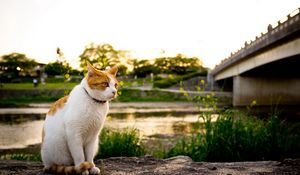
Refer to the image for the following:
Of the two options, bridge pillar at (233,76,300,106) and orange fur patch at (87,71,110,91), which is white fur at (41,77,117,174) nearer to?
orange fur patch at (87,71,110,91)

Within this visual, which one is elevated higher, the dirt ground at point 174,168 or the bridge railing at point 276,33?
the bridge railing at point 276,33

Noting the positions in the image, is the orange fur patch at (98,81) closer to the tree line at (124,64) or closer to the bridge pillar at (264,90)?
the bridge pillar at (264,90)

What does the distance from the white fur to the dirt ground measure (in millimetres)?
415

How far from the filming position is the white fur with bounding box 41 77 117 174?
3.17 m

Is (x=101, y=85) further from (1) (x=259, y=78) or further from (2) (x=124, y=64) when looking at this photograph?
(2) (x=124, y=64)

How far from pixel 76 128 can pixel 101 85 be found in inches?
19.3

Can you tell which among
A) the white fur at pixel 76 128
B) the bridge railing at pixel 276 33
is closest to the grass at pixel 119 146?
the white fur at pixel 76 128

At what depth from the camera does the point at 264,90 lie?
30094 millimetres

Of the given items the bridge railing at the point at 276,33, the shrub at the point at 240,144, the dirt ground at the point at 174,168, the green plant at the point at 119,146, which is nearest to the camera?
the dirt ground at the point at 174,168

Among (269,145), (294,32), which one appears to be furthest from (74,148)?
(294,32)

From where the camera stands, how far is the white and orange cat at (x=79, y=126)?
3.17 meters

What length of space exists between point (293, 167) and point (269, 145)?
5.41 ft

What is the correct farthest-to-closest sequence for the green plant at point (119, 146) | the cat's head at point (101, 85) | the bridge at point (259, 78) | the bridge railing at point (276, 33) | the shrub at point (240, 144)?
the bridge at point (259, 78) < the bridge railing at point (276, 33) < the green plant at point (119, 146) < the shrub at point (240, 144) < the cat's head at point (101, 85)

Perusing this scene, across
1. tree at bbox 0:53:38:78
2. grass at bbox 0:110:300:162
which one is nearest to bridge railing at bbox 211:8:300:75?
grass at bbox 0:110:300:162
